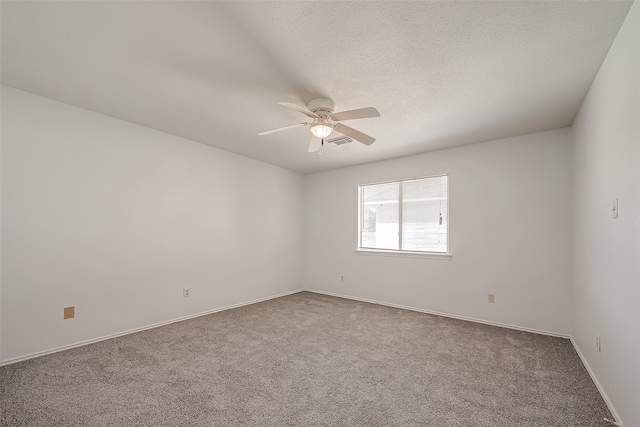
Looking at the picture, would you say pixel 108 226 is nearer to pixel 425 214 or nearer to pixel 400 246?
pixel 400 246

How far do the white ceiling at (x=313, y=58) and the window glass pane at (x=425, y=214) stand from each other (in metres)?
1.24

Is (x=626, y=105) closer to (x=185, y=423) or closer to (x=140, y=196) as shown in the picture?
(x=185, y=423)

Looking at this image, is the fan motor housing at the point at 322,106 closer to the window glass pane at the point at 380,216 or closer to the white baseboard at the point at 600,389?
the window glass pane at the point at 380,216

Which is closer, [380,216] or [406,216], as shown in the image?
[406,216]

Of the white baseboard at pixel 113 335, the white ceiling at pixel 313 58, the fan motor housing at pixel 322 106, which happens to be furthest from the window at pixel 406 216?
the fan motor housing at pixel 322 106

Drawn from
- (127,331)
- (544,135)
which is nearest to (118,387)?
(127,331)

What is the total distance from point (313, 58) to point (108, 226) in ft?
9.07

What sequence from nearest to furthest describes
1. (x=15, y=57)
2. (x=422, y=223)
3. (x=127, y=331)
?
(x=15, y=57) → (x=127, y=331) → (x=422, y=223)

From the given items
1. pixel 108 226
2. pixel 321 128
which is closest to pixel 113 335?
pixel 108 226

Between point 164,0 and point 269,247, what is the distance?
3863mm

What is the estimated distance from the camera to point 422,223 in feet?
14.1

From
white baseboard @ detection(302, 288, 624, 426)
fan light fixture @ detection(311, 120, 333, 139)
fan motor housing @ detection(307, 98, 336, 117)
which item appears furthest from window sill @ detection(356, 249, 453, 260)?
fan motor housing @ detection(307, 98, 336, 117)

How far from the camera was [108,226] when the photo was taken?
3023mm

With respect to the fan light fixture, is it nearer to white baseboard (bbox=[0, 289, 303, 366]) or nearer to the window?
the window
